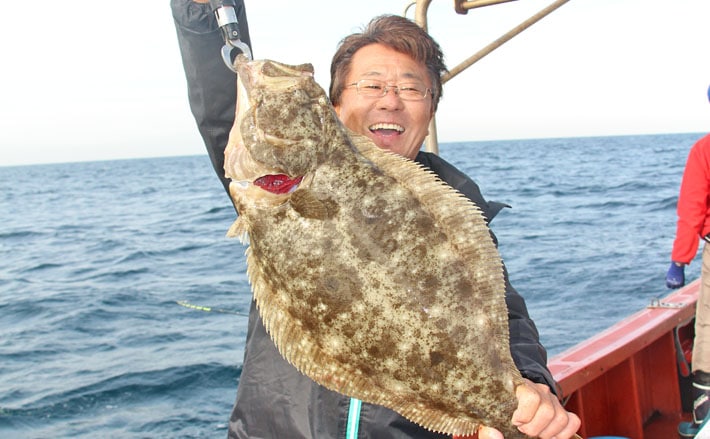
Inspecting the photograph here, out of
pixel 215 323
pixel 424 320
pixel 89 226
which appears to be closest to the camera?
pixel 424 320

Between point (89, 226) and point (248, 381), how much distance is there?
25.9 meters

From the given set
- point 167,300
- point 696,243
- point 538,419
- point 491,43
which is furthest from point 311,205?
point 167,300

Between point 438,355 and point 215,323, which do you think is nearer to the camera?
point 438,355

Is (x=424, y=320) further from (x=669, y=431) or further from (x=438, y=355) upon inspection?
(x=669, y=431)

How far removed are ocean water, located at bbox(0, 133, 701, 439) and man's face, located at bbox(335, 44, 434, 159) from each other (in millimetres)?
5796

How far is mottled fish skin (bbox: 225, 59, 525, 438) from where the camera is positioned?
1.82 m

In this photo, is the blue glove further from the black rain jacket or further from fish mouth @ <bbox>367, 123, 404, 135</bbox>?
fish mouth @ <bbox>367, 123, 404, 135</bbox>

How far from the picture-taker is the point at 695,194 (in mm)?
5059

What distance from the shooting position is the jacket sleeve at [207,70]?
2.16 meters

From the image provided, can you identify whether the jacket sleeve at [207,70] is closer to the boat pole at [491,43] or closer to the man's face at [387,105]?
the man's face at [387,105]

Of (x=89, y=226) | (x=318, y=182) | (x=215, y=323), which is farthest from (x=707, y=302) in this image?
(x=89, y=226)

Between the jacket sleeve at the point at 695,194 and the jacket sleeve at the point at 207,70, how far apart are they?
13.0ft

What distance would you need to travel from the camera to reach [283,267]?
1859mm

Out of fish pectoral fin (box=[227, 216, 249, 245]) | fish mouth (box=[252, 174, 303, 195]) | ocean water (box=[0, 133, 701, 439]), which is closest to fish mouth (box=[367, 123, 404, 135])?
fish mouth (box=[252, 174, 303, 195])
